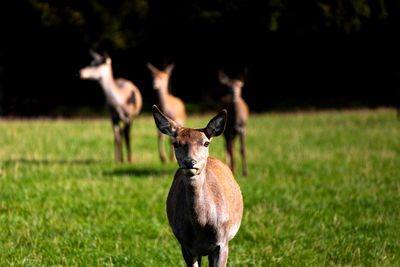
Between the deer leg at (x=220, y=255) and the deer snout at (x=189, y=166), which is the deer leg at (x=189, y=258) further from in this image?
the deer snout at (x=189, y=166)

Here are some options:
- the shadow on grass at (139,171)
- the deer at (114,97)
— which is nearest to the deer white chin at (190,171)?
the shadow on grass at (139,171)

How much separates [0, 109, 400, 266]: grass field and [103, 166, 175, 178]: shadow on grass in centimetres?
2

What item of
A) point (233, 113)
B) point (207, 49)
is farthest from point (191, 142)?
point (207, 49)

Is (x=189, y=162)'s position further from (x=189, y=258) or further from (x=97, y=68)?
(x=97, y=68)

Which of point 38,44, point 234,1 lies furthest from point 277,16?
Result: point 38,44

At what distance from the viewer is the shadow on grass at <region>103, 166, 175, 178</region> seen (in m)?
9.37

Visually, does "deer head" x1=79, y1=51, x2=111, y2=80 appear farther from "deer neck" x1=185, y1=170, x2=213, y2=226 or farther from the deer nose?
the deer nose

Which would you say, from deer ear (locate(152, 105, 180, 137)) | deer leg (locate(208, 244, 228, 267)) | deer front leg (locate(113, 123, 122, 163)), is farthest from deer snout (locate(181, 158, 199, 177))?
deer front leg (locate(113, 123, 122, 163))

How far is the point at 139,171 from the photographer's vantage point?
9.79 metres

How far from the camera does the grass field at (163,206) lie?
16.4ft

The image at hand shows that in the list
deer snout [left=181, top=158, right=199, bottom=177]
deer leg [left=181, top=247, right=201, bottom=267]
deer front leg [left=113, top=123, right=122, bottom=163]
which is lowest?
deer leg [left=181, top=247, right=201, bottom=267]

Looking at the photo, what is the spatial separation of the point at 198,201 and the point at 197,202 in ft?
0.04

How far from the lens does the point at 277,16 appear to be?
2533cm

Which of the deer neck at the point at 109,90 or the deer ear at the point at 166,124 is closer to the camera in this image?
the deer ear at the point at 166,124
